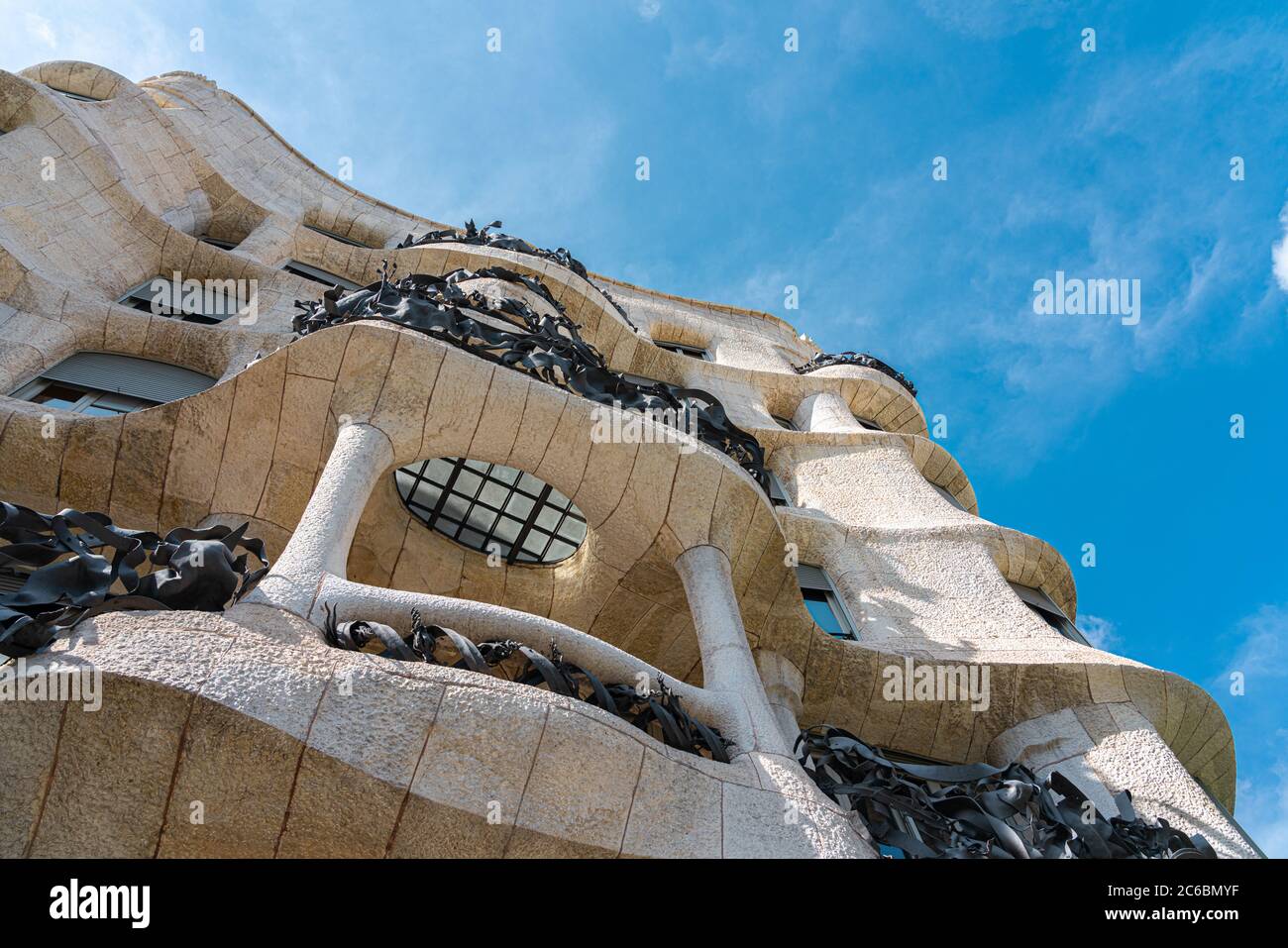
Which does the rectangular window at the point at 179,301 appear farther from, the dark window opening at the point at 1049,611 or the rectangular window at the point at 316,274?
the dark window opening at the point at 1049,611

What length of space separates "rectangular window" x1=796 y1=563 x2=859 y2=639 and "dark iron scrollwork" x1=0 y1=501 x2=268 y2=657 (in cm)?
726

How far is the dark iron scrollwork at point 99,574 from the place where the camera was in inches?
196

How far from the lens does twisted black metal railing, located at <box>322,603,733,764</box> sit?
570 centimetres

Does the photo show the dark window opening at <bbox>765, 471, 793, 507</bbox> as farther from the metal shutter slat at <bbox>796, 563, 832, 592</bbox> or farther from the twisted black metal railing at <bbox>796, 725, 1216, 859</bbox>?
the twisted black metal railing at <bbox>796, 725, 1216, 859</bbox>

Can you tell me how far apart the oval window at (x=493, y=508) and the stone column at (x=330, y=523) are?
1595mm

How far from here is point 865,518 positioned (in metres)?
14.0

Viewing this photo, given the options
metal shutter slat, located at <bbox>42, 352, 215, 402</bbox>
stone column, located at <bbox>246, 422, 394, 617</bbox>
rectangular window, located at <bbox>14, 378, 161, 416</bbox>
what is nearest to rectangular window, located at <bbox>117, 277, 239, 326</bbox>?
metal shutter slat, located at <bbox>42, 352, 215, 402</bbox>

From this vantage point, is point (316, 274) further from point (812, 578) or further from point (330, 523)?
point (330, 523)

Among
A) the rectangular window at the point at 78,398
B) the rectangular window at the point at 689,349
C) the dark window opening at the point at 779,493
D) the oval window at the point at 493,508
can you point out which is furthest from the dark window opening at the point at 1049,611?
the rectangular window at the point at 78,398

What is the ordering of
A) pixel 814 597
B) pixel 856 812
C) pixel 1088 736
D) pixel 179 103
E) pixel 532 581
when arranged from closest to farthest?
pixel 856 812, pixel 1088 736, pixel 532 581, pixel 814 597, pixel 179 103
